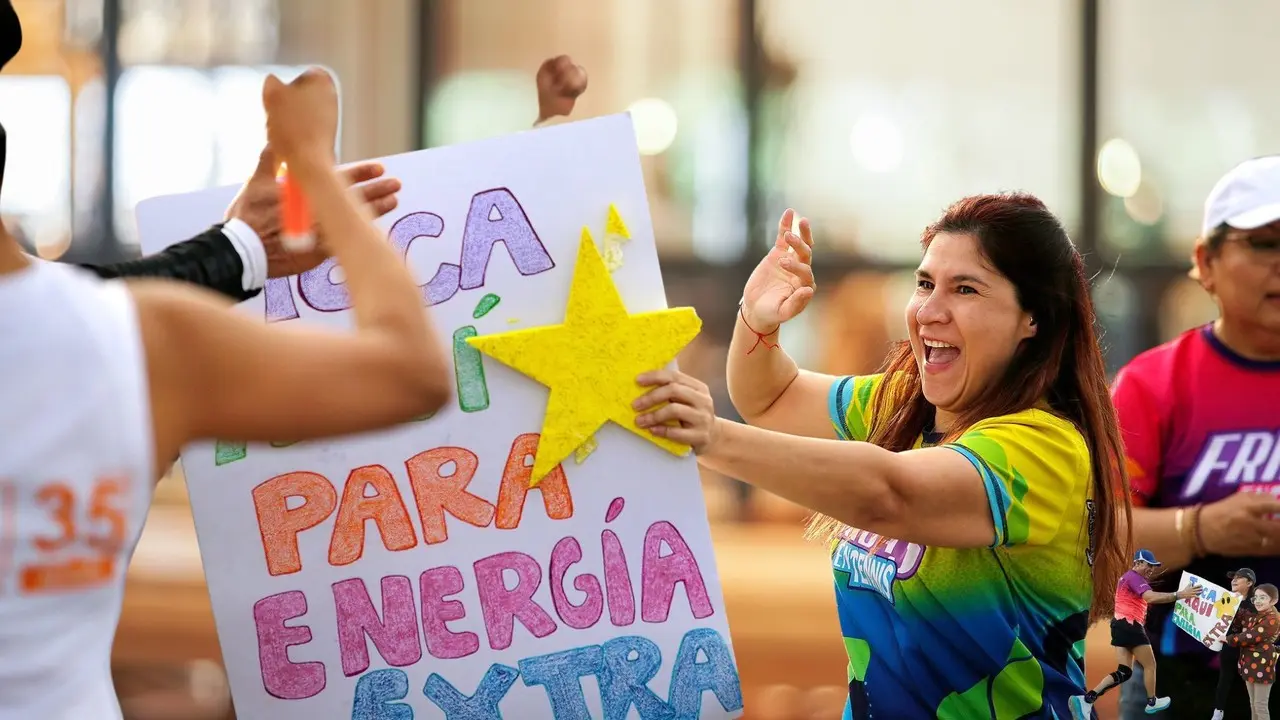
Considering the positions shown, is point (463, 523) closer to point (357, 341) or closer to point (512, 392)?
point (512, 392)

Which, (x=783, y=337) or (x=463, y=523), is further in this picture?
(x=783, y=337)

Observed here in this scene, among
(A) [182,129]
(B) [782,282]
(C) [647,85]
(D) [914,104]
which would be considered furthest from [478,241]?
(A) [182,129]

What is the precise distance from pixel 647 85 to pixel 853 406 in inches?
115

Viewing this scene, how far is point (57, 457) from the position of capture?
2.90ft

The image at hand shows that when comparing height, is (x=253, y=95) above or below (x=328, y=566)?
above

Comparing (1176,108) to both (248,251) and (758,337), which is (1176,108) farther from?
(248,251)

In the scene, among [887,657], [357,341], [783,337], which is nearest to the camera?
[357,341]

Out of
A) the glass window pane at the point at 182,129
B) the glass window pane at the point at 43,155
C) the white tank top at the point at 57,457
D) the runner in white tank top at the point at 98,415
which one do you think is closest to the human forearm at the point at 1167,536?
the runner in white tank top at the point at 98,415

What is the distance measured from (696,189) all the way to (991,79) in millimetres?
1123

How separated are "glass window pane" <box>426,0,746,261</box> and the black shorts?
9.46ft

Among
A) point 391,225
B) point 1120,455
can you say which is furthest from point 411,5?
point 1120,455

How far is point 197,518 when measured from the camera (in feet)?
5.49

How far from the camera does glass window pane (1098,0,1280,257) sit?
4613 mm

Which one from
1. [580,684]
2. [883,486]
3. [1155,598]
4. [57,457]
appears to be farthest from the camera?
[1155,598]
